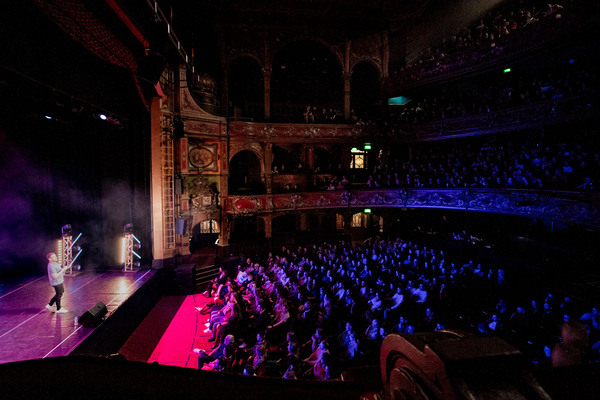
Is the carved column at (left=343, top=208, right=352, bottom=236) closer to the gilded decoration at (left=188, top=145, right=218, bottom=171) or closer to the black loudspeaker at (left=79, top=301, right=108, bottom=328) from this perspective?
the gilded decoration at (left=188, top=145, right=218, bottom=171)

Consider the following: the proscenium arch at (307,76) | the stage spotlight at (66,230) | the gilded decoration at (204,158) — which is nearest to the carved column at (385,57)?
the proscenium arch at (307,76)

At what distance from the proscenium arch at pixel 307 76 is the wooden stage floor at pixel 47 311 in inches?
545

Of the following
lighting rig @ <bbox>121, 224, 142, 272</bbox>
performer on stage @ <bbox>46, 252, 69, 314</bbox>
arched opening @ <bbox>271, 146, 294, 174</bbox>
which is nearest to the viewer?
performer on stage @ <bbox>46, 252, 69, 314</bbox>

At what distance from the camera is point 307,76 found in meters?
20.5

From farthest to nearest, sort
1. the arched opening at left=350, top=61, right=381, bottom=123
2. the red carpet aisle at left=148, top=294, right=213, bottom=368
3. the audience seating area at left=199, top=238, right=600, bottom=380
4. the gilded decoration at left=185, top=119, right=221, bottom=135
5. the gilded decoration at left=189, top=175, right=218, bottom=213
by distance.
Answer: the arched opening at left=350, top=61, right=381, bottom=123 < the gilded decoration at left=189, top=175, right=218, bottom=213 < the gilded decoration at left=185, top=119, right=221, bottom=135 < the red carpet aisle at left=148, top=294, right=213, bottom=368 < the audience seating area at left=199, top=238, right=600, bottom=380

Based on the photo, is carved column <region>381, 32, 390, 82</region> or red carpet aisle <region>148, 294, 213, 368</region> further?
carved column <region>381, 32, 390, 82</region>

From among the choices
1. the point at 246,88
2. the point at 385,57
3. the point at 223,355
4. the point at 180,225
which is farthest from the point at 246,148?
the point at 223,355

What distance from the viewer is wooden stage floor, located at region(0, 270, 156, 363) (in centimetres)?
609

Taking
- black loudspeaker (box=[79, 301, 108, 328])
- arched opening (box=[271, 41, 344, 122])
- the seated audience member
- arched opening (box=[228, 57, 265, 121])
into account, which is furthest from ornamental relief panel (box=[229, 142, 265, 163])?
the seated audience member

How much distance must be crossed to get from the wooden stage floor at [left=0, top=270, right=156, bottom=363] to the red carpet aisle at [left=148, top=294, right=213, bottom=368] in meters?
1.66

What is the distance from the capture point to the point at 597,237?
42.0ft

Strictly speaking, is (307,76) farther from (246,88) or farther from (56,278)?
(56,278)

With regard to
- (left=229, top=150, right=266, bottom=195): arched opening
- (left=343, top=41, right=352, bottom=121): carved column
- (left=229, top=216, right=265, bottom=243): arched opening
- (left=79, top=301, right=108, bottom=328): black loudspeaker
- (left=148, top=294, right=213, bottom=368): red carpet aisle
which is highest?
(left=343, top=41, right=352, bottom=121): carved column

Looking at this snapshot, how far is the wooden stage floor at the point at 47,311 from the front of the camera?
609 cm
